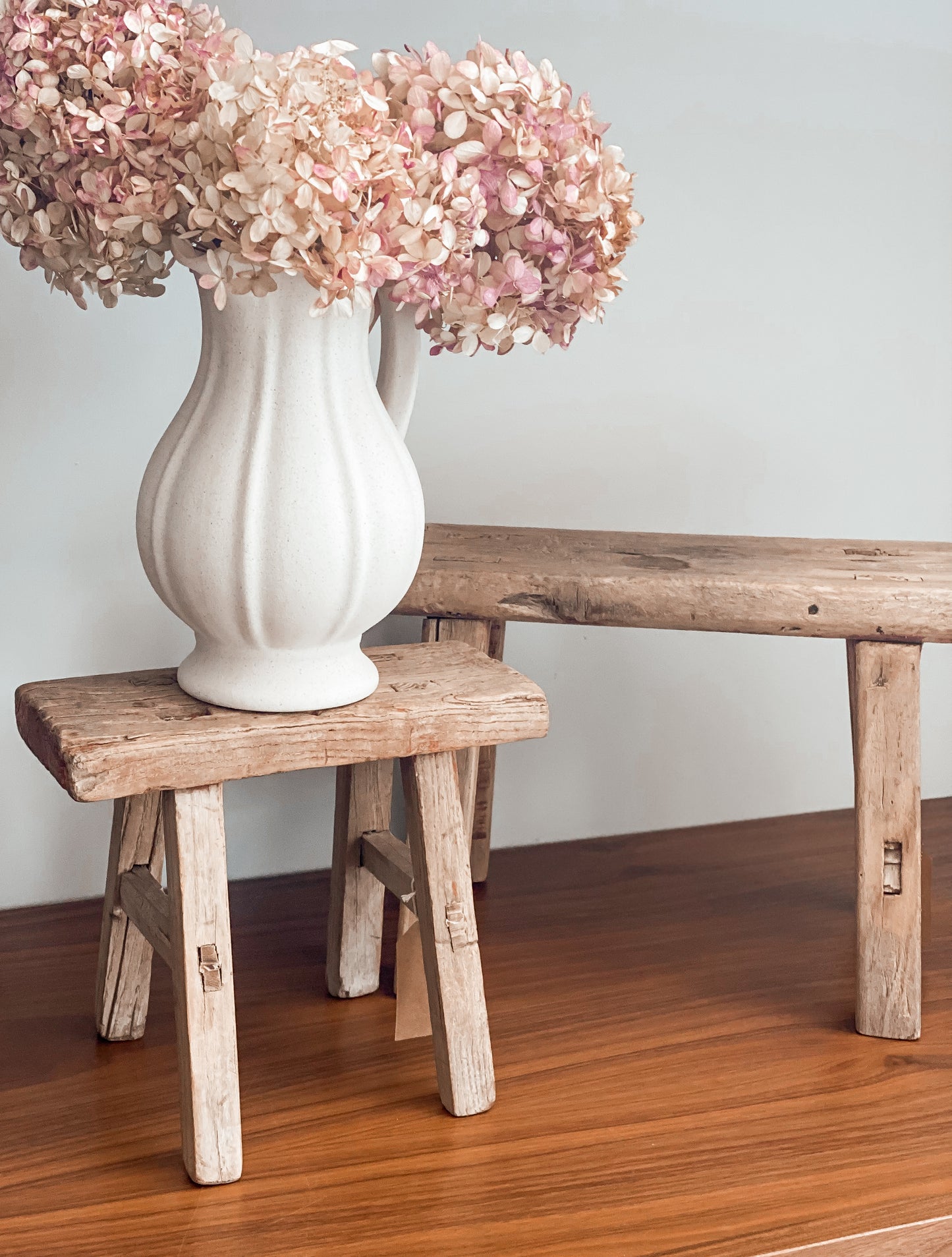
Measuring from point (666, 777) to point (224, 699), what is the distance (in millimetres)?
980

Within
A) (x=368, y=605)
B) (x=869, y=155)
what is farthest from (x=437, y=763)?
(x=869, y=155)

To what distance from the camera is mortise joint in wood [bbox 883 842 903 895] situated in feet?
4.11

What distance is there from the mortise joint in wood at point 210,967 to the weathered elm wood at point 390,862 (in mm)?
220

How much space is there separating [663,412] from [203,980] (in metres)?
1.06

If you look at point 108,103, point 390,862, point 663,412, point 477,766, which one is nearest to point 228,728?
point 390,862

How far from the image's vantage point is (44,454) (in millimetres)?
1472

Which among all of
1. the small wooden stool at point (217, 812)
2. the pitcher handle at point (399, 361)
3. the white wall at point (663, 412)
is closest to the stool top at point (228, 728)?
the small wooden stool at point (217, 812)

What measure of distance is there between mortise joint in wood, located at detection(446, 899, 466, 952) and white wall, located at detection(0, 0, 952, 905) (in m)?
0.59

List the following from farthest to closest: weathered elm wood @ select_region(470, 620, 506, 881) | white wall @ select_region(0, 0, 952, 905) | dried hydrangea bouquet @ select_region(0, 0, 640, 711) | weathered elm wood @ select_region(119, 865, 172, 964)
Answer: weathered elm wood @ select_region(470, 620, 506, 881), white wall @ select_region(0, 0, 952, 905), weathered elm wood @ select_region(119, 865, 172, 964), dried hydrangea bouquet @ select_region(0, 0, 640, 711)

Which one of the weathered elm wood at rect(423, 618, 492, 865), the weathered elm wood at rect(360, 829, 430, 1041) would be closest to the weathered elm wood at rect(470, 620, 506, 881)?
the weathered elm wood at rect(423, 618, 492, 865)

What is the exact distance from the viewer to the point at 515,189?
0.92 meters

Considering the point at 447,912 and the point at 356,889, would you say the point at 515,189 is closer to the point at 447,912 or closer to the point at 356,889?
the point at 447,912

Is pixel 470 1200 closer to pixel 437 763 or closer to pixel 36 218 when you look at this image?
pixel 437 763

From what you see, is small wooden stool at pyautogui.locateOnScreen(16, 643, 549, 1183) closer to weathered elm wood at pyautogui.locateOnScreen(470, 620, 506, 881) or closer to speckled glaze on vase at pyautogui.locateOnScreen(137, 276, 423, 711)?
speckled glaze on vase at pyautogui.locateOnScreen(137, 276, 423, 711)
